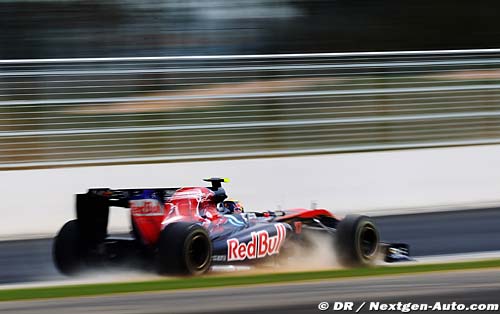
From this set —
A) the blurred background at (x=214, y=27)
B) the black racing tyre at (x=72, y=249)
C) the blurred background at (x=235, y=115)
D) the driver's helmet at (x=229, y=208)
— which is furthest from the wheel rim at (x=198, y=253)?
the blurred background at (x=214, y=27)

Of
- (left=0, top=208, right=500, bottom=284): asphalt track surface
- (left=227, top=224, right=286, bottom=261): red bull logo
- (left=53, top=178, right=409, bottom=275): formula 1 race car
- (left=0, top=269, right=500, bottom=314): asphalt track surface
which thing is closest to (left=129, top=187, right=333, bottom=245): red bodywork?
(left=53, top=178, right=409, bottom=275): formula 1 race car

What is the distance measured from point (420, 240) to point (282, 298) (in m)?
4.72

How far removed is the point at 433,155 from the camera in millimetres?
12508

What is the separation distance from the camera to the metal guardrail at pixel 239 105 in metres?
11.4

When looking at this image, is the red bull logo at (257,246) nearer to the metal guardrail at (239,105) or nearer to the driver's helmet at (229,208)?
the driver's helmet at (229,208)

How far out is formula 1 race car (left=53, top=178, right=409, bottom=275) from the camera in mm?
7762

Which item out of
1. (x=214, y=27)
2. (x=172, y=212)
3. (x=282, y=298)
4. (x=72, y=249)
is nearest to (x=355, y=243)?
(x=172, y=212)

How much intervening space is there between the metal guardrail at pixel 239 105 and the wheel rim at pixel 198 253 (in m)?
3.82

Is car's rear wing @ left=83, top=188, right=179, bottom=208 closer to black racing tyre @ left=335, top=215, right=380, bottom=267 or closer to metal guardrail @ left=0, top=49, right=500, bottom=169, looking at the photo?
black racing tyre @ left=335, top=215, right=380, bottom=267

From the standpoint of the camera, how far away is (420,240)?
33.8ft

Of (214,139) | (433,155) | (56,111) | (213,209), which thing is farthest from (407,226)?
(56,111)

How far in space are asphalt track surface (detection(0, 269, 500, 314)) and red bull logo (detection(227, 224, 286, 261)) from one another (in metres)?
1.63

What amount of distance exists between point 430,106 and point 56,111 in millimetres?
4933

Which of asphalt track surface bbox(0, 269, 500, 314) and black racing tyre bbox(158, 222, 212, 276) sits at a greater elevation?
black racing tyre bbox(158, 222, 212, 276)
